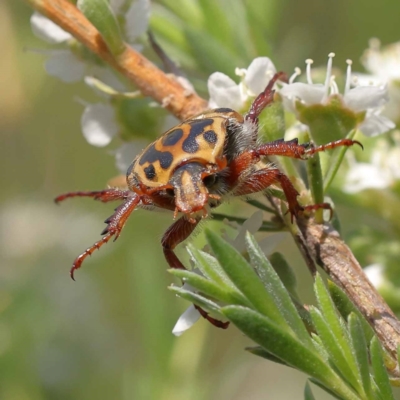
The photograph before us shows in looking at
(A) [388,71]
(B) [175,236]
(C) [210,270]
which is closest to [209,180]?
(B) [175,236]

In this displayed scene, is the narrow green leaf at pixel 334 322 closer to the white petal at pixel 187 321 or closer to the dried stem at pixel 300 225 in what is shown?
the dried stem at pixel 300 225

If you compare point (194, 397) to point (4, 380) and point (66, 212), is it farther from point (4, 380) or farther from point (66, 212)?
point (66, 212)

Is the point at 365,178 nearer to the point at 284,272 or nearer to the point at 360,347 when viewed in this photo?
the point at 284,272

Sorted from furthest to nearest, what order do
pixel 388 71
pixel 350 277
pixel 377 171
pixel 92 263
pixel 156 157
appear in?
pixel 92 263 < pixel 388 71 < pixel 377 171 < pixel 156 157 < pixel 350 277

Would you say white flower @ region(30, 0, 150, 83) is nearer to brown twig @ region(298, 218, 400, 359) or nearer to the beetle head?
the beetle head

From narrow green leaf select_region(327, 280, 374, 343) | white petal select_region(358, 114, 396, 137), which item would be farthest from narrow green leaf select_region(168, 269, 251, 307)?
white petal select_region(358, 114, 396, 137)
